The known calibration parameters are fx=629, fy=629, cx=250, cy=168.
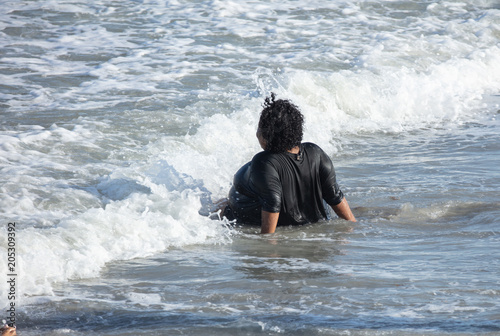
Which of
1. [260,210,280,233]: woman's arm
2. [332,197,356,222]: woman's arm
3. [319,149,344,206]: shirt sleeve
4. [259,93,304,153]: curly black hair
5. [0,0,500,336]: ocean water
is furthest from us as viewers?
[332,197,356,222]: woman's arm

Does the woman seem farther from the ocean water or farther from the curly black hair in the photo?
the ocean water

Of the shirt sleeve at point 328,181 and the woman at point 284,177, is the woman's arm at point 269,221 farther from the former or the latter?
the shirt sleeve at point 328,181

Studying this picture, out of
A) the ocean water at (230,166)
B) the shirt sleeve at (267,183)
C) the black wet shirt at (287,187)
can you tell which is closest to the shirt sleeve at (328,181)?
the black wet shirt at (287,187)

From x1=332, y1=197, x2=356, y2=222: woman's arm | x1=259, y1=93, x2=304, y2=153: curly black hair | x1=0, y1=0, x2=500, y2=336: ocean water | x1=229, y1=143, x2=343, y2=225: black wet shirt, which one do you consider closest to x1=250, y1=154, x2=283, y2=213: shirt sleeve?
x1=229, y1=143, x2=343, y2=225: black wet shirt

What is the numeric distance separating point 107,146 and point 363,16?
10.7m

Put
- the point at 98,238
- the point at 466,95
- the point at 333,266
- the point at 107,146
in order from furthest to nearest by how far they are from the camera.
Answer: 1. the point at 466,95
2. the point at 107,146
3. the point at 98,238
4. the point at 333,266

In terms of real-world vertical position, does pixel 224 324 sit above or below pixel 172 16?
below

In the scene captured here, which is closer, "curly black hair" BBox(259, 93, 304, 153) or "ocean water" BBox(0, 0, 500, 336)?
"ocean water" BBox(0, 0, 500, 336)

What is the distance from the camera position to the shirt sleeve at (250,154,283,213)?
5188 millimetres

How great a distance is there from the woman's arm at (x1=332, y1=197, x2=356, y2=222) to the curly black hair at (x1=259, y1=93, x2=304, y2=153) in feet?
2.57

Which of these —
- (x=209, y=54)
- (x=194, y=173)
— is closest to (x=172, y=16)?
(x=209, y=54)

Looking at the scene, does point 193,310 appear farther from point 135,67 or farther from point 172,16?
point 172,16

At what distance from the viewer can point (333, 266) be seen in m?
4.60

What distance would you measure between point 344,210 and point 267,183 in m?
0.90
